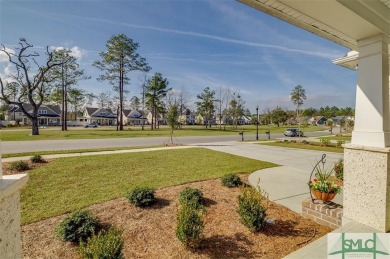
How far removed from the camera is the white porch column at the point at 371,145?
3525 millimetres

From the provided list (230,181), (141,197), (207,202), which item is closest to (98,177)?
Result: (141,197)

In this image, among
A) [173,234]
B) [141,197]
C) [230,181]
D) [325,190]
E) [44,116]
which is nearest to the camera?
[173,234]

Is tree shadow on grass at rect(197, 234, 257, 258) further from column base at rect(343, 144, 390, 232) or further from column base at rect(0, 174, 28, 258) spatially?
column base at rect(0, 174, 28, 258)

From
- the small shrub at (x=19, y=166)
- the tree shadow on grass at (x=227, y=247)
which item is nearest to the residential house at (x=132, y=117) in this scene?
the small shrub at (x=19, y=166)

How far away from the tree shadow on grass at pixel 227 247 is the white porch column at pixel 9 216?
2852 millimetres

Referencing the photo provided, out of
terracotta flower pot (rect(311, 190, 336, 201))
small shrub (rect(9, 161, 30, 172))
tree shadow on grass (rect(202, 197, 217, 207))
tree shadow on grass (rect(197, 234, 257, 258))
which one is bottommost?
tree shadow on grass (rect(197, 234, 257, 258))

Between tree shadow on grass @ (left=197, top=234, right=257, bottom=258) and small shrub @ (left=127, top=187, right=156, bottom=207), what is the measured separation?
184cm

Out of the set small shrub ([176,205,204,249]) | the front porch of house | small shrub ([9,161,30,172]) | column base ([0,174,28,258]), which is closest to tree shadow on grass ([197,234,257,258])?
small shrub ([176,205,204,249])

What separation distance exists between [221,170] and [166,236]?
5.05 m

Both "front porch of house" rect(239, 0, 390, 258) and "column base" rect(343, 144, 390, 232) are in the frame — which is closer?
"front porch of house" rect(239, 0, 390, 258)

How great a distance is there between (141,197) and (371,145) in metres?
4.72

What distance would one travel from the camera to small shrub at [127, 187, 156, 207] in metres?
5.36

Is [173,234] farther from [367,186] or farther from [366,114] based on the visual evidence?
[366,114]

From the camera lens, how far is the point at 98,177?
786 cm
